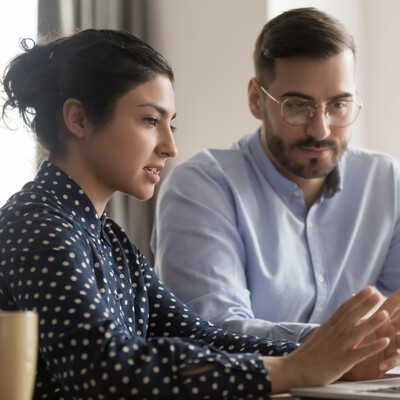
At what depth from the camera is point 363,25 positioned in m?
3.56

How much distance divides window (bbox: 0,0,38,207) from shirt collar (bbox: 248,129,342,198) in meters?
0.88

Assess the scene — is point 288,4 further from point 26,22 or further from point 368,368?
point 368,368

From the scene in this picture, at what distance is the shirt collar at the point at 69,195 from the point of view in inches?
51.1

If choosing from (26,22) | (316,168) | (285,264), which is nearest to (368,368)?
(285,264)

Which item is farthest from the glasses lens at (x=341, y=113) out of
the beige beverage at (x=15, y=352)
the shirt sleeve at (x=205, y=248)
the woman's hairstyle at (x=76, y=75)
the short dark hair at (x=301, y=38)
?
the beige beverage at (x=15, y=352)

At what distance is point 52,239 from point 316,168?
3.94ft

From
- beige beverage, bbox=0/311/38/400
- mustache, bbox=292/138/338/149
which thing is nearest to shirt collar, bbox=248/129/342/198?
mustache, bbox=292/138/338/149

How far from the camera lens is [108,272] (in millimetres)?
1301

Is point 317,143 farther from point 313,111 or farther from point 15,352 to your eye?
point 15,352

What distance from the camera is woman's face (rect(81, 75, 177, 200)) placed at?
1371 mm

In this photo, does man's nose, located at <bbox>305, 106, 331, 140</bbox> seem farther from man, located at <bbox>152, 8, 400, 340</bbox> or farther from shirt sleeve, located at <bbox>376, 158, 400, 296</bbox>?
shirt sleeve, located at <bbox>376, 158, 400, 296</bbox>

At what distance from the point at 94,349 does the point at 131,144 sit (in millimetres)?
474

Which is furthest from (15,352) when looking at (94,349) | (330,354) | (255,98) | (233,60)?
(233,60)

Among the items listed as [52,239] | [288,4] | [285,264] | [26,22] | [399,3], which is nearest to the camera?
[52,239]
